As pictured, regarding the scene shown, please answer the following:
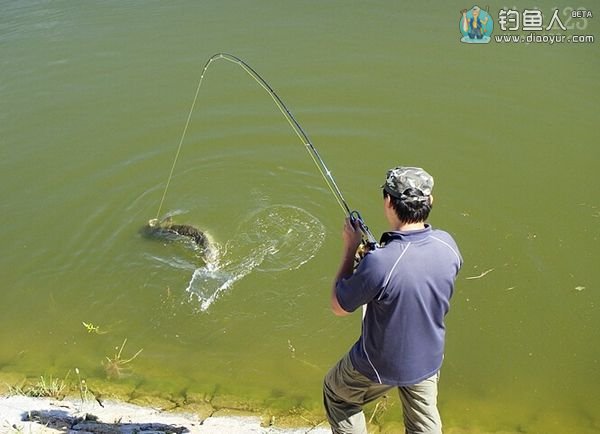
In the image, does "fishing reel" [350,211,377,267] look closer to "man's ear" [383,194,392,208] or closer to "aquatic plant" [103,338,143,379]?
"man's ear" [383,194,392,208]

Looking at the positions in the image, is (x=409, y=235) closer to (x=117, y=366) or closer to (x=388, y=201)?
(x=388, y=201)

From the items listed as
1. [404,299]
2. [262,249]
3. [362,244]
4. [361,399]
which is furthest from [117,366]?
[404,299]

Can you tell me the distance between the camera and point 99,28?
12.9 metres

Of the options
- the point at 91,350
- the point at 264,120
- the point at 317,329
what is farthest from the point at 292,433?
the point at 264,120

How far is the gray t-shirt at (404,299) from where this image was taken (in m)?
3.19

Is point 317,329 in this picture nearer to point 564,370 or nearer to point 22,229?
point 564,370

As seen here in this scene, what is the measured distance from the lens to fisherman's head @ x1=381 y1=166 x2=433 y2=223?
3.25m

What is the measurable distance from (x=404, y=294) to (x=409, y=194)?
0.53 metres

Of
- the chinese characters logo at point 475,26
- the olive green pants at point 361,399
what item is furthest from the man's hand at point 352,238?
the chinese characters logo at point 475,26

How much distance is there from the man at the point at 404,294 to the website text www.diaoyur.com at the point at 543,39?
9.31 meters

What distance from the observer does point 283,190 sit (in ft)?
27.3

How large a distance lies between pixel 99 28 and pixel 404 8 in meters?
6.46

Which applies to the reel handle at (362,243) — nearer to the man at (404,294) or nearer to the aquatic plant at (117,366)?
the man at (404,294)

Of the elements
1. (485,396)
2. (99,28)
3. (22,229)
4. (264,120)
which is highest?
(99,28)
